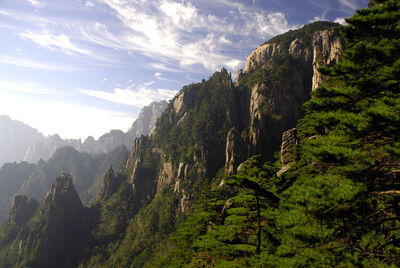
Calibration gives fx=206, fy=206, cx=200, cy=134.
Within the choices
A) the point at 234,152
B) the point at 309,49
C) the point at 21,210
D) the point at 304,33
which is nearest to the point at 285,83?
the point at 309,49

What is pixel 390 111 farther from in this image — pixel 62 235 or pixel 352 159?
pixel 62 235

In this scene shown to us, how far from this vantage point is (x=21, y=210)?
189 metres

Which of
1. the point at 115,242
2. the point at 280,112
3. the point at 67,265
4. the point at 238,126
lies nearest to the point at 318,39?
the point at 280,112

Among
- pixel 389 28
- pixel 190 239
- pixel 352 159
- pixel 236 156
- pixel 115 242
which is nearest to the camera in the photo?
pixel 352 159

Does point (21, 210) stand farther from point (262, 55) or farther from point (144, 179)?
point (262, 55)

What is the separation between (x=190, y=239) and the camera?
88.1 ft

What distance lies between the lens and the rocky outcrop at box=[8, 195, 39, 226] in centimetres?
18462

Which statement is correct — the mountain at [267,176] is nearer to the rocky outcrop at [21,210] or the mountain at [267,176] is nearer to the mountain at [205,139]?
the mountain at [205,139]

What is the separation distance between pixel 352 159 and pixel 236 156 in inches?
3859

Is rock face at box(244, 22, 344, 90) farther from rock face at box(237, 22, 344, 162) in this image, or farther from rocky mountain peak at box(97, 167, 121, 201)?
rocky mountain peak at box(97, 167, 121, 201)

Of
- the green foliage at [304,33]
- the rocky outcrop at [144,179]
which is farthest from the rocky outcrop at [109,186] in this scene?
the green foliage at [304,33]

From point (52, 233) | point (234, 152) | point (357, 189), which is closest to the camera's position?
point (357, 189)

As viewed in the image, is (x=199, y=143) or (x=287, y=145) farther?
(x=199, y=143)

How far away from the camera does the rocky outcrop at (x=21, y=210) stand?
184625 millimetres
